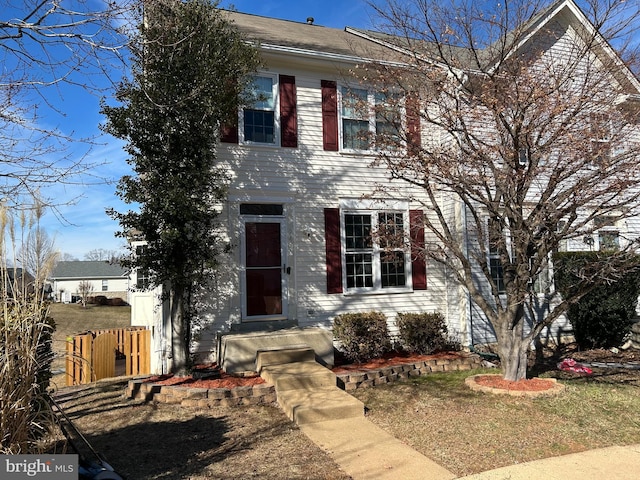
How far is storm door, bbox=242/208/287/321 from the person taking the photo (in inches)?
338

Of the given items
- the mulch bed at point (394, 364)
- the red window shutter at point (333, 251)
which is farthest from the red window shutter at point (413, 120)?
the mulch bed at point (394, 364)

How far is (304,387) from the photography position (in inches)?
247

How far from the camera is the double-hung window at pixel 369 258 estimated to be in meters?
9.39

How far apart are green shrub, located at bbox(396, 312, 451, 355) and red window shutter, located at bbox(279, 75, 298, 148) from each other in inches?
163

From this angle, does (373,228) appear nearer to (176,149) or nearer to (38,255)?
(176,149)

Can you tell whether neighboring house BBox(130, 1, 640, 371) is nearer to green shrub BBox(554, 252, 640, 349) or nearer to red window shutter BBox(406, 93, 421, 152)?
red window shutter BBox(406, 93, 421, 152)

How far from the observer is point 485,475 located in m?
3.84

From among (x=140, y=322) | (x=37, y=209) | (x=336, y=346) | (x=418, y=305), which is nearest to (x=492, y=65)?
(x=418, y=305)

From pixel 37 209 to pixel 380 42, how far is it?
748 centimetres

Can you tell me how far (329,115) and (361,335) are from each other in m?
4.55

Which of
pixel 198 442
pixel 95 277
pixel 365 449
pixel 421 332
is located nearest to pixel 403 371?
pixel 421 332

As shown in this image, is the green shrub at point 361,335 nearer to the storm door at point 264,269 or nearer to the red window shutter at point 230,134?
the storm door at point 264,269

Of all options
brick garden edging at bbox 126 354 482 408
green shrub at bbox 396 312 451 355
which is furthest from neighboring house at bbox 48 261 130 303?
brick garden edging at bbox 126 354 482 408

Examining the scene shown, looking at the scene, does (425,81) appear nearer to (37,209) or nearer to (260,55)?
(260,55)
